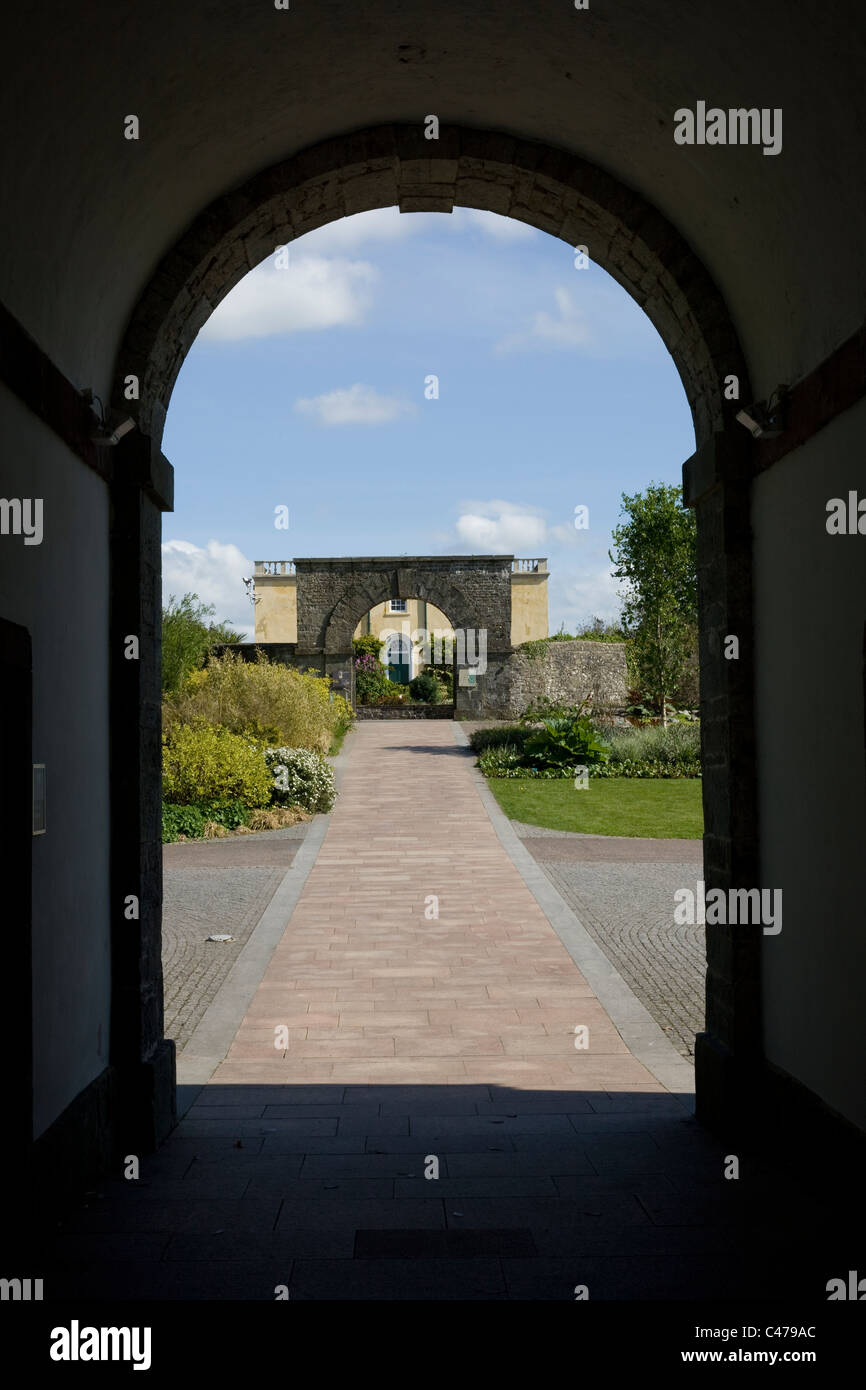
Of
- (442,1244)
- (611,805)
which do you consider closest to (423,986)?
(442,1244)

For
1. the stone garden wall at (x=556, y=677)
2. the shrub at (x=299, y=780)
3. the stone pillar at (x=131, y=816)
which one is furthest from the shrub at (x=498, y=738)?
the stone pillar at (x=131, y=816)

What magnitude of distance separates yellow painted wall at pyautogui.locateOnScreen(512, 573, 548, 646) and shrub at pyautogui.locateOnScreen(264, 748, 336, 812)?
968 inches

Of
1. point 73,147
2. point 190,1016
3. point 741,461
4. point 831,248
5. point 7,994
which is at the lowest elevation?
point 190,1016

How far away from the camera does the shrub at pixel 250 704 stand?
18688 millimetres

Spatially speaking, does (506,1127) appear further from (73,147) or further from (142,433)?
(73,147)

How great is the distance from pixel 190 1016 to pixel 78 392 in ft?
14.4

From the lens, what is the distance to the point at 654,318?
6.03m

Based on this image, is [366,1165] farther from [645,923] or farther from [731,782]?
[645,923]

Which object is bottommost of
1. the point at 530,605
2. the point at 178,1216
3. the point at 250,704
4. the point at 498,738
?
the point at 178,1216

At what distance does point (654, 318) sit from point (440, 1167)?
429 centimetres

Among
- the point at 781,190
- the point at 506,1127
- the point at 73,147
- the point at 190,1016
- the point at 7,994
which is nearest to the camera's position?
the point at 7,994

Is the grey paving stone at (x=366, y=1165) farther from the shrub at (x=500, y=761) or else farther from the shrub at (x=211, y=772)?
the shrub at (x=500, y=761)
